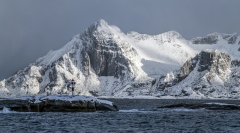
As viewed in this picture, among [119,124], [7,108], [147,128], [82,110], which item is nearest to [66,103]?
[82,110]

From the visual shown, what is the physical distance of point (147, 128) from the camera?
3371 inches

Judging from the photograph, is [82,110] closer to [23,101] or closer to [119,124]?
[23,101]

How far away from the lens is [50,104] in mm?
133000

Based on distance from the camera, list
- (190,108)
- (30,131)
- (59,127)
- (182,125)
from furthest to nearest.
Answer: (190,108) < (182,125) < (59,127) < (30,131)

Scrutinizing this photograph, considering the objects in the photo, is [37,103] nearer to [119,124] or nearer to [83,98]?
[83,98]

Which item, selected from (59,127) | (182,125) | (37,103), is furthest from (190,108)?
(59,127)

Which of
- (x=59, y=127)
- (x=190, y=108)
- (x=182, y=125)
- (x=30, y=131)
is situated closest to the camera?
(x=30, y=131)

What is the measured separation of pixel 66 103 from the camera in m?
134

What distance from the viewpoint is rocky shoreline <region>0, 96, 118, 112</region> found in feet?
429

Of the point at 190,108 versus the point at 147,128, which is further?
the point at 190,108

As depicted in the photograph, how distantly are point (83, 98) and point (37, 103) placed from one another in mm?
13990

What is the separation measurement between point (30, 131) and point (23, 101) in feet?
182

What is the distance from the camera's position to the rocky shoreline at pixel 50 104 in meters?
131

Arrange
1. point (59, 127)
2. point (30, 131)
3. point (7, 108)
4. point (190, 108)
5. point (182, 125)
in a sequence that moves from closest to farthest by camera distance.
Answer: point (30, 131) → point (59, 127) → point (182, 125) → point (7, 108) → point (190, 108)
